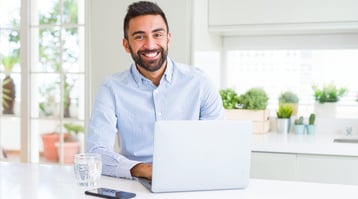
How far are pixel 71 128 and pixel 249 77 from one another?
265cm

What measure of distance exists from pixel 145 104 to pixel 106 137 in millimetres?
250

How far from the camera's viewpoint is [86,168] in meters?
1.60

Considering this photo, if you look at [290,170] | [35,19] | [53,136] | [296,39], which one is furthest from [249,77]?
[53,136]

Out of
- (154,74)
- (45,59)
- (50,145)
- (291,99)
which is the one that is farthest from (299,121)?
(50,145)

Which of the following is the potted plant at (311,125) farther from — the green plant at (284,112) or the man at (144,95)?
the man at (144,95)

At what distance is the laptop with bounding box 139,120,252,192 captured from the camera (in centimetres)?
150

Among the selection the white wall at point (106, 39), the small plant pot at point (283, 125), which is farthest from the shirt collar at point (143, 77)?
the small plant pot at point (283, 125)

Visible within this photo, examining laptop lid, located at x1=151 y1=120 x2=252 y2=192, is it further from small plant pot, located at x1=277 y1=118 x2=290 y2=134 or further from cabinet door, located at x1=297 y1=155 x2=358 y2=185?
small plant pot, located at x1=277 y1=118 x2=290 y2=134

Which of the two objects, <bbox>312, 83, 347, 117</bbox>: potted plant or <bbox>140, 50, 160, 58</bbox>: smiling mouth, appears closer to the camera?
<bbox>140, 50, 160, 58</bbox>: smiling mouth

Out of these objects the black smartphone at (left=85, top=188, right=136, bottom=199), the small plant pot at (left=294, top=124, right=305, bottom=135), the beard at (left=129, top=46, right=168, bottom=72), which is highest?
the beard at (left=129, top=46, right=168, bottom=72)

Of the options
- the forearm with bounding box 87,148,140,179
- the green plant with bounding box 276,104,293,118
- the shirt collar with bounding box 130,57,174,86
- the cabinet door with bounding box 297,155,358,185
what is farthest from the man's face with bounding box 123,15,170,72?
the green plant with bounding box 276,104,293,118

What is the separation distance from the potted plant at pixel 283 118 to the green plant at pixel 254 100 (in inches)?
6.0

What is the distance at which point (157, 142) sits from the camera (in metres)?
1.49

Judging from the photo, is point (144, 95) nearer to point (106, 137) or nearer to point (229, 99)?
point (106, 137)
